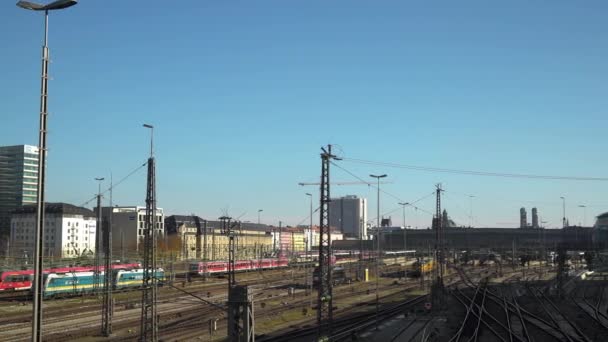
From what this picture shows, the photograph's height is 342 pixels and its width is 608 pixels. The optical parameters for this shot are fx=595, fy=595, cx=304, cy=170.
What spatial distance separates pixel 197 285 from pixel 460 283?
38889mm

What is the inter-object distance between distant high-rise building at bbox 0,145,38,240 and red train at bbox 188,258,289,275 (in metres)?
26.1

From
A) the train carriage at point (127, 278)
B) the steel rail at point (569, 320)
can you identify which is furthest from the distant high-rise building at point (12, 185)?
the steel rail at point (569, 320)

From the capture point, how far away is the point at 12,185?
11312 cm

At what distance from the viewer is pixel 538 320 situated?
160 feet

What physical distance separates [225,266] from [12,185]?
46.2m

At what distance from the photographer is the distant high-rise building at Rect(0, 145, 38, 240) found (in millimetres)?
81438

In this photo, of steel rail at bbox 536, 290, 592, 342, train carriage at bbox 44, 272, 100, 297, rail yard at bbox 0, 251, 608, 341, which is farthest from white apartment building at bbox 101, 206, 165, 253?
steel rail at bbox 536, 290, 592, 342

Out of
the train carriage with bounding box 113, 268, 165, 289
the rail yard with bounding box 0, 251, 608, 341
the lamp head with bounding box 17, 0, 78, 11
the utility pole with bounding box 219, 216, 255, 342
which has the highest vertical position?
the lamp head with bounding box 17, 0, 78, 11

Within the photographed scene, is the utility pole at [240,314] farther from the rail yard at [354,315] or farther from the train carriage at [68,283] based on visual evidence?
the train carriage at [68,283]

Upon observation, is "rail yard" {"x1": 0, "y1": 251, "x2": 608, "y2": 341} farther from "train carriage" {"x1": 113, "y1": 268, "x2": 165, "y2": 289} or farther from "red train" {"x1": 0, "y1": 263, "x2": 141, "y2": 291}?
"red train" {"x1": 0, "y1": 263, "x2": 141, "y2": 291}

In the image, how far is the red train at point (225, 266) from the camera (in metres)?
92.4

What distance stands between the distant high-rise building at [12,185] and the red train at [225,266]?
2614 centimetres

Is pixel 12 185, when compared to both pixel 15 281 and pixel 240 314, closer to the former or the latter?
pixel 15 281

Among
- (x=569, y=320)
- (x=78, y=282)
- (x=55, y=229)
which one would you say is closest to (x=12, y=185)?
(x=55, y=229)
